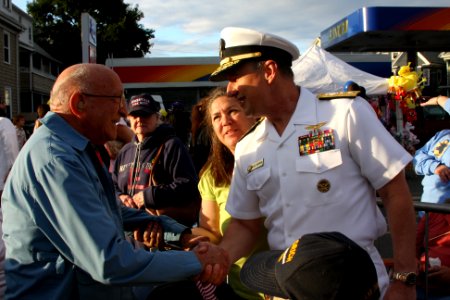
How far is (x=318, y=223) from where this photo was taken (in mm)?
2113

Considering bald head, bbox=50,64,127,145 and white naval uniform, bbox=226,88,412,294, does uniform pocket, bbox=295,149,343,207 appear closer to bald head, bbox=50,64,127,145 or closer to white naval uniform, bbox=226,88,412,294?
white naval uniform, bbox=226,88,412,294

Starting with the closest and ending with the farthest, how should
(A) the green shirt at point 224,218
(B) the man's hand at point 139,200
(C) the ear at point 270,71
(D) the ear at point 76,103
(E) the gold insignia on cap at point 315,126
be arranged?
(D) the ear at point 76,103 < (E) the gold insignia on cap at point 315,126 < (C) the ear at point 270,71 < (A) the green shirt at point 224,218 < (B) the man's hand at point 139,200

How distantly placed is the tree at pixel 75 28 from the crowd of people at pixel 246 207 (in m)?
43.0

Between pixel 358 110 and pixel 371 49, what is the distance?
57.8 feet

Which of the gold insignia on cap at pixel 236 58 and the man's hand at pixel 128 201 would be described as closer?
the gold insignia on cap at pixel 236 58

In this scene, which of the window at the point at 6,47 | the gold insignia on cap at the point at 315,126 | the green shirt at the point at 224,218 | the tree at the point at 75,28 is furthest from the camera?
the tree at the point at 75,28

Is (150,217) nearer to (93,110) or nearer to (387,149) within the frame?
(93,110)

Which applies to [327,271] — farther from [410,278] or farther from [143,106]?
[143,106]

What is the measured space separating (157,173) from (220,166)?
86cm

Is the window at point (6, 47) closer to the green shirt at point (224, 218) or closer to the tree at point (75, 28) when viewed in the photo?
the tree at point (75, 28)

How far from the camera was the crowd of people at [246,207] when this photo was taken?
1708 mm

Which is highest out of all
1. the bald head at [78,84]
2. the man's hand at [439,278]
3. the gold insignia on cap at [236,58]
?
the gold insignia on cap at [236,58]

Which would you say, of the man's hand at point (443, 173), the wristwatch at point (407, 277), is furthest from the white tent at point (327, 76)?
the wristwatch at point (407, 277)

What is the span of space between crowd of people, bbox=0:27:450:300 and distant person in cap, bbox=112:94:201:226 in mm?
885
